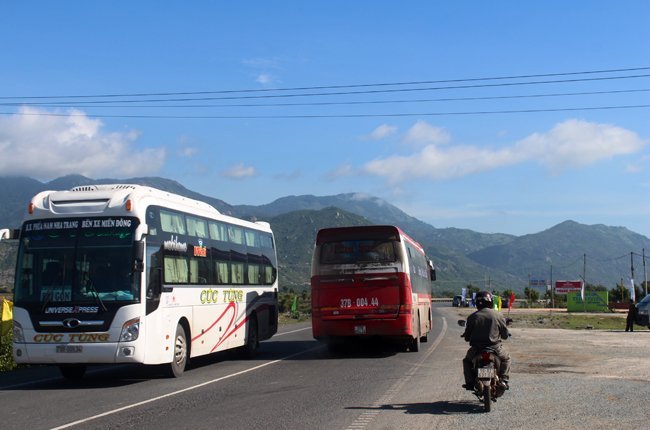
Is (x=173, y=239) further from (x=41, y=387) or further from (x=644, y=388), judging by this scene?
(x=644, y=388)

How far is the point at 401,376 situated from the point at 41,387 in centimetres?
674

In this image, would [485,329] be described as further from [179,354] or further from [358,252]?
[358,252]

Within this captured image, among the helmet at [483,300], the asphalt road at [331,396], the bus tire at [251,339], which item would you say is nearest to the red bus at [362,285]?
the asphalt road at [331,396]

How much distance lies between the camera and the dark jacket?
10789mm

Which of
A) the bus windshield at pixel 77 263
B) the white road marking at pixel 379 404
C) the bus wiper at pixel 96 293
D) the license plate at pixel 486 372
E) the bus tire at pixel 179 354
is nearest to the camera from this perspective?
the white road marking at pixel 379 404

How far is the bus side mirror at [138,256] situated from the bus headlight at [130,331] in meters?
0.91

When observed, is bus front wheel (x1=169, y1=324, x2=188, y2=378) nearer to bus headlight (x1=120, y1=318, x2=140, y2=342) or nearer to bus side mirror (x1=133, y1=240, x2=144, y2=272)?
bus headlight (x1=120, y1=318, x2=140, y2=342)

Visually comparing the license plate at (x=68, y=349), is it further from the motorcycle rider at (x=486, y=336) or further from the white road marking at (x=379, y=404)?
the motorcycle rider at (x=486, y=336)

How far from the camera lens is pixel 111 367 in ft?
59.2

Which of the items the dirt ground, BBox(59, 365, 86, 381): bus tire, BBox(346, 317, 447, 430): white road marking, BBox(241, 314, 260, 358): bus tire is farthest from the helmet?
BBox(241, 314, 260, 358): bus tire

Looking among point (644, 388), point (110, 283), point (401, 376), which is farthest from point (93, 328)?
point (644, 388)

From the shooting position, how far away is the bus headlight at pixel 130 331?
13.5 m

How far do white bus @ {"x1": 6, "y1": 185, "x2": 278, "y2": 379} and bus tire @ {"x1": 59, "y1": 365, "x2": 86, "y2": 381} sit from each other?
0.7 inches

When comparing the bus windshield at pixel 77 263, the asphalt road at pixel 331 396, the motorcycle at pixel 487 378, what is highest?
the bus windshield at pixel 77 263
